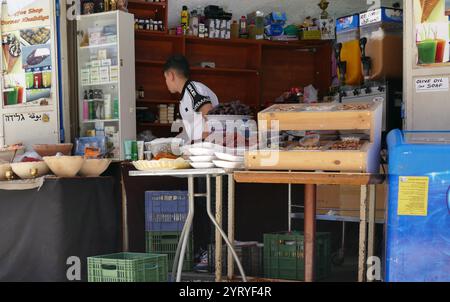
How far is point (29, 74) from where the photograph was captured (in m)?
6.20

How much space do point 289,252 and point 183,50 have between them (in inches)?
161

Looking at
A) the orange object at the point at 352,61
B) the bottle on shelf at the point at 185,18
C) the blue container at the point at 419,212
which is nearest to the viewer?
the blue container at the point at 419,212

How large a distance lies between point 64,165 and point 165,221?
98cm

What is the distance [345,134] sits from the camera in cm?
409

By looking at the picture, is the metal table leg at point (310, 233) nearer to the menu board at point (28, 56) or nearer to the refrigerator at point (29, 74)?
the refrigerator at point (29, 74)

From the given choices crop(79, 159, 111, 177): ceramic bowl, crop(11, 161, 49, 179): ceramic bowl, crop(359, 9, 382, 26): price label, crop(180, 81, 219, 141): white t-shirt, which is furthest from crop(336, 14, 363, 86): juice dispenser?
crop(11, 161, 49, 179): ceramic bowl

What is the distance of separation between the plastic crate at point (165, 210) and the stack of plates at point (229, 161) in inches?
45.6

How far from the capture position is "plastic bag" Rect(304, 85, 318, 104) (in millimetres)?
8594

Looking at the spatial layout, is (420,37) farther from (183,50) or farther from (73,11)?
(183,50)

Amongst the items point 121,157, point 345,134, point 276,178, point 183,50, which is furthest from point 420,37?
point 183,50

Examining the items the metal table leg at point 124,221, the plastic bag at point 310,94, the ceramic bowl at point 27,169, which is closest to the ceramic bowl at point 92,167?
the ceramic bowl at point 27,169

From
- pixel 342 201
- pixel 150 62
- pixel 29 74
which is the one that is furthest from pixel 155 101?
pixel 342 201

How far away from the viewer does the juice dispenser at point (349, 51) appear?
6049 millimetres

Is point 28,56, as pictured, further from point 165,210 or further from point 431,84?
point 431,84
